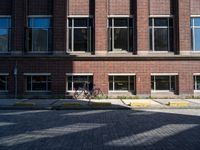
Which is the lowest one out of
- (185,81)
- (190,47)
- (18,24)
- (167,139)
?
(167,139)

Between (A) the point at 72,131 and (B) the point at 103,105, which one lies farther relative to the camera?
(B) the point at 103,105

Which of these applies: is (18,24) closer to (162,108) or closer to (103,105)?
(103,105)

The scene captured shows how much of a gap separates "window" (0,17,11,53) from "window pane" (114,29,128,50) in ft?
27.1

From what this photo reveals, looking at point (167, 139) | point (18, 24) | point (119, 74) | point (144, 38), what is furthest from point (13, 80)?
point (167, 139)

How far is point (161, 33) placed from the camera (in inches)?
1053

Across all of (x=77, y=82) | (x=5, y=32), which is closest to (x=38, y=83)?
(x=77, y=82)

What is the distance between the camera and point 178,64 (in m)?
25.8

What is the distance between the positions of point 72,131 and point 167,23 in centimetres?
1735

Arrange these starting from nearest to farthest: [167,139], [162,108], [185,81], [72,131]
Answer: [167,139]
[72,131]
[162,108]
[185,81]

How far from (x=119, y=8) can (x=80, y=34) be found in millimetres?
3577

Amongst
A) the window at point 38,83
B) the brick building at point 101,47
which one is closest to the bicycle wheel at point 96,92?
the brick building at point 101,47

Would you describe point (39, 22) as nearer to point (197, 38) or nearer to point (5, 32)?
point (5, 32)

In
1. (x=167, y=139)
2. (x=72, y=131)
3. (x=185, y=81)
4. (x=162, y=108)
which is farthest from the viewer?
(x=185, y=81)

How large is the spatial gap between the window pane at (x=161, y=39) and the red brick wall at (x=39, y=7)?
27.5 ft
